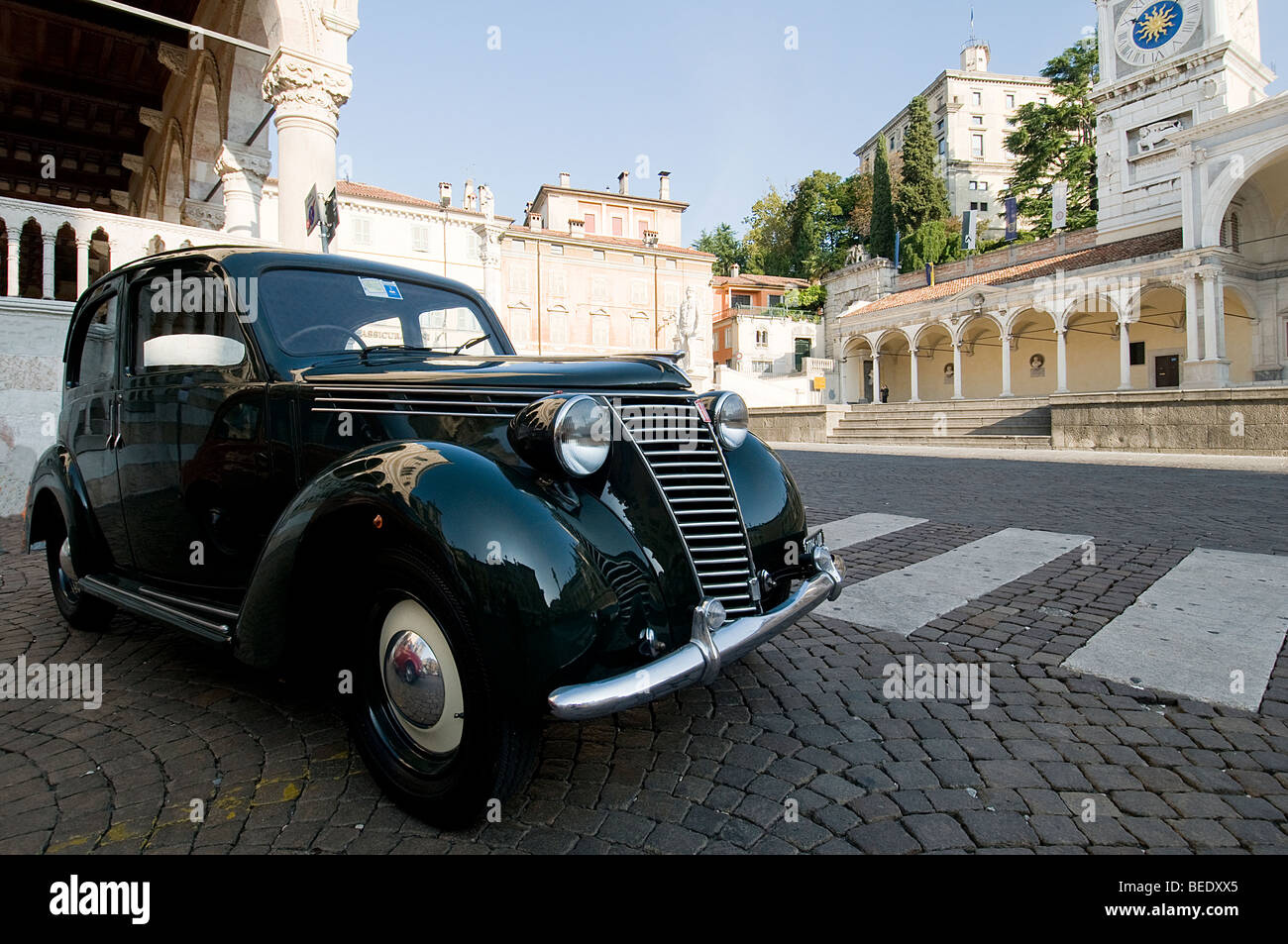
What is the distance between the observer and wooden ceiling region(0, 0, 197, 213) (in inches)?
448

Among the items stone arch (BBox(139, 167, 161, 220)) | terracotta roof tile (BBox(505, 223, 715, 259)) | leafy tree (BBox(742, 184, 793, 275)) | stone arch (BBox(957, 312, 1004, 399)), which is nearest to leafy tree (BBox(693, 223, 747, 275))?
leafy tree (BBox(742, 184, 793, 275))

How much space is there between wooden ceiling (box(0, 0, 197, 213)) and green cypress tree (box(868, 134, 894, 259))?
43962 mm

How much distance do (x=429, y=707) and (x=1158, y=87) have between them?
38955 mm

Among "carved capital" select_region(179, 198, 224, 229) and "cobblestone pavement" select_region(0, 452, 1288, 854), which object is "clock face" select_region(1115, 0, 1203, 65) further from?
"cobblestone pavement" select_region(0, 452, 1288, 854)

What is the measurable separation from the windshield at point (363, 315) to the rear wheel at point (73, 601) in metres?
1.99

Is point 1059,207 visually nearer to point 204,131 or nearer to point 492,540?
point 204,131

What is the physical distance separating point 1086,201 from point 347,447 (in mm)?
51992

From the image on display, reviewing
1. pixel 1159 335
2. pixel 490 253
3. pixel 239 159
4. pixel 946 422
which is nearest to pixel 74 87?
pixel 239 159

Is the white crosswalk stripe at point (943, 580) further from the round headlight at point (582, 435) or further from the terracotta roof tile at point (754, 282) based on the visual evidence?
the terracotta roof tile at point (754, 282)

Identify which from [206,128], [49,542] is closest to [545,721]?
[49,542]

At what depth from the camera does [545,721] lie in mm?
1732

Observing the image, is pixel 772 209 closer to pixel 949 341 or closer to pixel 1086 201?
pixel 1086 201

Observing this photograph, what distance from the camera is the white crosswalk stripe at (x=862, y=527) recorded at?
18.5 ft
